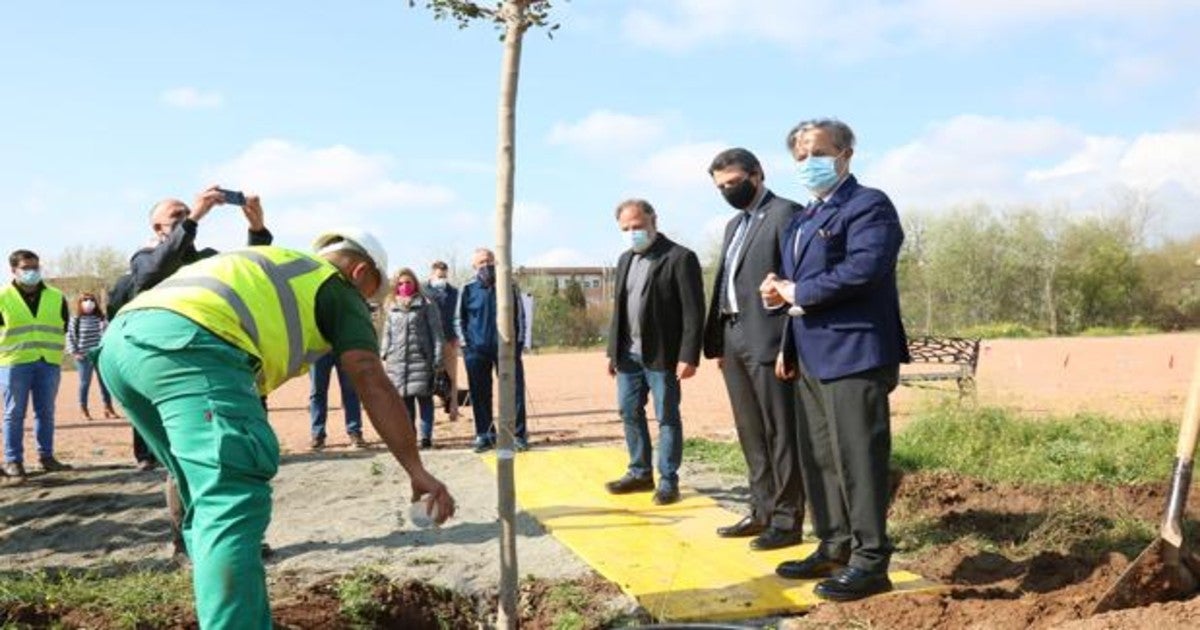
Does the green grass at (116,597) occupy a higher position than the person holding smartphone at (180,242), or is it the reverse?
the person holding smartphone at (180,242)

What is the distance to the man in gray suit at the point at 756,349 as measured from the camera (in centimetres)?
546

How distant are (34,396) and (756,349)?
22.3 ft

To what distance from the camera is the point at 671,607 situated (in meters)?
4.48

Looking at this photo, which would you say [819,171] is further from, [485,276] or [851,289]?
[485,276]

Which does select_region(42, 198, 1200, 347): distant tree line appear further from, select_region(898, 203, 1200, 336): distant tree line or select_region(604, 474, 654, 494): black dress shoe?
select_region(604, 474, 654, 494): black dress shoe

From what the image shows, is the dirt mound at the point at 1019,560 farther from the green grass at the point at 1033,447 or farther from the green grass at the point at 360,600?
the green grass at the point at 360,600

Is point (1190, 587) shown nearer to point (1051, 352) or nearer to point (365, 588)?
point (365, 588)

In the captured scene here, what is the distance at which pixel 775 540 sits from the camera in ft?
17.9

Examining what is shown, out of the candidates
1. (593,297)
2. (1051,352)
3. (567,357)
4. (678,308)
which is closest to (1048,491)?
(678,308)

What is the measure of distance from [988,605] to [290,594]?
2895 mm

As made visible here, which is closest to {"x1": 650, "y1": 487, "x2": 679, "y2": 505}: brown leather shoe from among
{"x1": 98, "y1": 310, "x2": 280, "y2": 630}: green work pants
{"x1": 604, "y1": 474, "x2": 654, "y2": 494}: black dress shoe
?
{"x1": 604, "y1": 474, "x2": 654, "y2": 494}: black dress shoe

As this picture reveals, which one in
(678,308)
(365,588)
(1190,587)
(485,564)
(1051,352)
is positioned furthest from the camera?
(1051,352)

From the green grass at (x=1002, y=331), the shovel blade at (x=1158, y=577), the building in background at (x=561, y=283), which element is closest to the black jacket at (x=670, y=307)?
the shovel blade at (x=1158, y=577)

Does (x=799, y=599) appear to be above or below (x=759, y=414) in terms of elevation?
below
